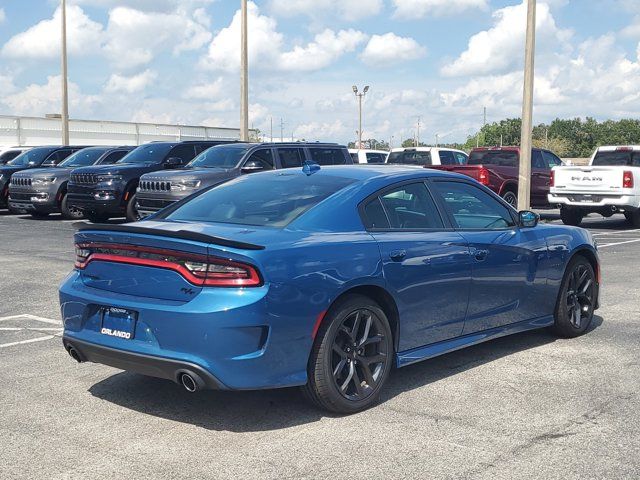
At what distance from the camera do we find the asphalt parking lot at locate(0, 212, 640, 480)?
14.1 ft

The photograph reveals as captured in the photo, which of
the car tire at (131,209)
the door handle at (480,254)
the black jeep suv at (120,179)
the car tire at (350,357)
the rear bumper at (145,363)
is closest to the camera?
the rear bumper at (145,363)

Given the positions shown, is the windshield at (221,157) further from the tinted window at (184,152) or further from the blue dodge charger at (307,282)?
the blue dodge charger at (307,282)

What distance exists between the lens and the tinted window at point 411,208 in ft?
18.9

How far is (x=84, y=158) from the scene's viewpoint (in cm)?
2216

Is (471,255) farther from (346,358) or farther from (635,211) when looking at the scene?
A: (635,211)

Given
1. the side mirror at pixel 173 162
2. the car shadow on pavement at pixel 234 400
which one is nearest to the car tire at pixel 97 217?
the side mirror at pixel 173 162

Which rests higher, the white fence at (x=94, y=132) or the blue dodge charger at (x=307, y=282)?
the white fence at (x=94, y=132)

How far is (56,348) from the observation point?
6.92m

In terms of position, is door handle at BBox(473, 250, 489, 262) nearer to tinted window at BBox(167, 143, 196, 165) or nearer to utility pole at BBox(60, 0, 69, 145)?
tinted window at BBox(167, 143, 196, 165)

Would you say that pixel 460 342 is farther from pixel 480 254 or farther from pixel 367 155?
pixel 367 155

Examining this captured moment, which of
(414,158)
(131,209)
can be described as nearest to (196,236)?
(131,209)

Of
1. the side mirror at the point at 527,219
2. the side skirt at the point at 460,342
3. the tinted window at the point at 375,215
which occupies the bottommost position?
the side skirt at the point at 460,342

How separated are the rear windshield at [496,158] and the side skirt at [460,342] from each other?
1558 centimetres

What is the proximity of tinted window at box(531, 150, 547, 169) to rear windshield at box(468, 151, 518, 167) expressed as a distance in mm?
1007
